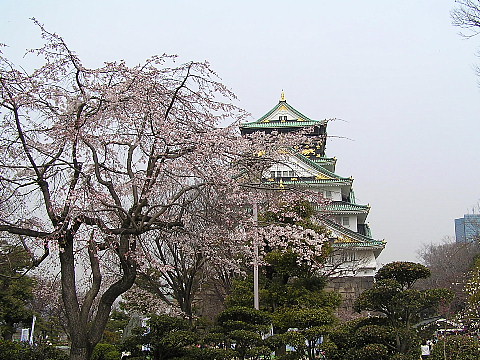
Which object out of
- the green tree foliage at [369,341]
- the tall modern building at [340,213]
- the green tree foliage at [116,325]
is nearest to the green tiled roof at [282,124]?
the tall modern building at [340,213]

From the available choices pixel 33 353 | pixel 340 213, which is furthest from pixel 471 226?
pixel 33 353

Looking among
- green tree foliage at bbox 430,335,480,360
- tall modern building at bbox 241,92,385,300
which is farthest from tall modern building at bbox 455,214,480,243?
green tree foliage at bbox 430,335,480,360

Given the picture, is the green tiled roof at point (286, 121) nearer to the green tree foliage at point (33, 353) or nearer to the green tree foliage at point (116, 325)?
the green tree foliage at point (116, 325)

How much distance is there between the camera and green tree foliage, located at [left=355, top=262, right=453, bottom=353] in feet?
27.5

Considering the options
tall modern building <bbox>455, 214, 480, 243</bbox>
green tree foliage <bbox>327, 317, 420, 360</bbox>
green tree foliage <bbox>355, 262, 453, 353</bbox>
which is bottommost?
green tree foliage <bbox>327, 317, 420, 360</bbox>

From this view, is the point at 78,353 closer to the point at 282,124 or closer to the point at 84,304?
the point at 84,304

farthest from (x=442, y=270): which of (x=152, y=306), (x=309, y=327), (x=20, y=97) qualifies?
(x=20, y=97)

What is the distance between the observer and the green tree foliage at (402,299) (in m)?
8.38

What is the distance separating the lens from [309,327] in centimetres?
1066

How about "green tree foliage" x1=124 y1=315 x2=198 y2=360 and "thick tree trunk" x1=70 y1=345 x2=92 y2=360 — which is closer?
"thick tree trunk" x1=70 y1=345 x2=92 y2=360

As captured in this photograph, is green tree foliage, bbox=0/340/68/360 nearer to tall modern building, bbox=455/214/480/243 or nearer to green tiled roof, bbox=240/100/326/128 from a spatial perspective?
tall modern building, bbox=455/214/480/243

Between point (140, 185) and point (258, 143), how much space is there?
2.22 meters

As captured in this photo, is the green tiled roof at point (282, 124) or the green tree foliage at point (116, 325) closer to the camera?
the green tree foliage at point (116, 325)

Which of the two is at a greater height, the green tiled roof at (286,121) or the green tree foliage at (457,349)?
the green tiled roof at (286,121)
